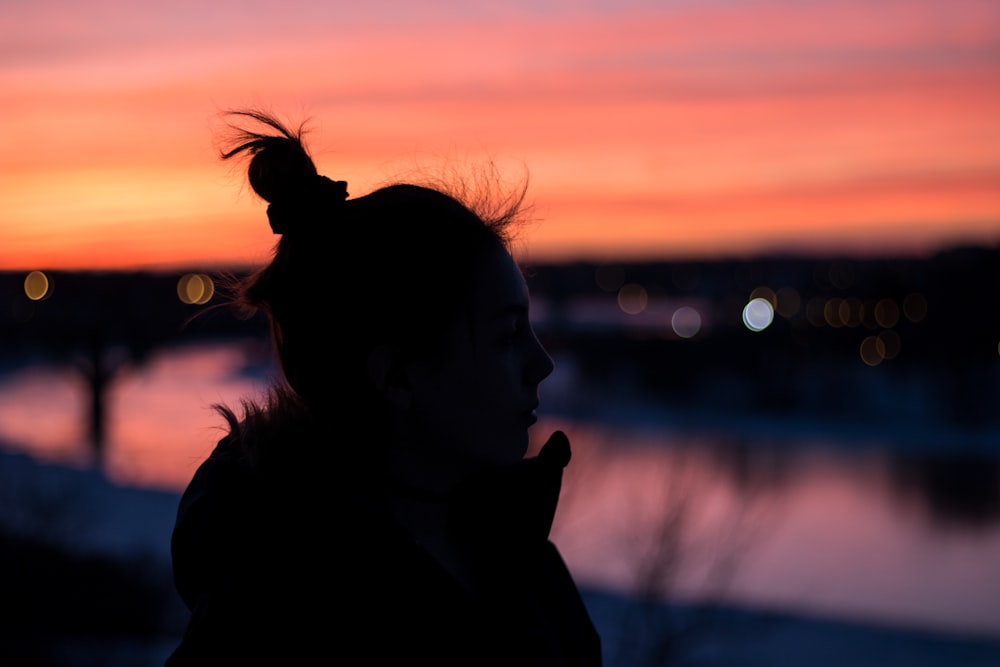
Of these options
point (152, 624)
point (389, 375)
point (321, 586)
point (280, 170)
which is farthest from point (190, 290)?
point (321, 586)

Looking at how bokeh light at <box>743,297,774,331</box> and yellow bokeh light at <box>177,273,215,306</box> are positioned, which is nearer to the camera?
yellow bokeh light at <box>177,273,215,306</box>

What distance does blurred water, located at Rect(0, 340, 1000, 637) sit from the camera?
57.0ft

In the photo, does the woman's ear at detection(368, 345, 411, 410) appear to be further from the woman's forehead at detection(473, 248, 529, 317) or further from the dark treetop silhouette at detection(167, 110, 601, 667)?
the woman's forehead at detection(473, 248, 529, 317)

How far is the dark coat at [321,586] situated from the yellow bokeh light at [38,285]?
138ft

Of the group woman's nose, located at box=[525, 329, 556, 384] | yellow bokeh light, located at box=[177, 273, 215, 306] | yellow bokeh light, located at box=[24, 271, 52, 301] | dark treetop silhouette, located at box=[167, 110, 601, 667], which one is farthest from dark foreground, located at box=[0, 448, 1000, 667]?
yellow bokeh light, located at box=[24, 271, 52, 301]

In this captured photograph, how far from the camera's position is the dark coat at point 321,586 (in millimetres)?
1304

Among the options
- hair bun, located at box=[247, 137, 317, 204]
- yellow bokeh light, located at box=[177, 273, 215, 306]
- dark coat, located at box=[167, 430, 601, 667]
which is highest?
yellow bokeh light, located at box=[177, 273, 215, 306]

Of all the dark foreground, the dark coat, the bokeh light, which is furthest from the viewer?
the bokeh light

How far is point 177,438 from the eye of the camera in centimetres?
3369

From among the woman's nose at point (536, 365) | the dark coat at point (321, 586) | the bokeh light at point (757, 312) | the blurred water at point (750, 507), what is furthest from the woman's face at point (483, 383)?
the bokeh light at point (757, 312)

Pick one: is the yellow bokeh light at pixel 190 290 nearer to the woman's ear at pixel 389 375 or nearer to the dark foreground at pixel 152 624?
the dark foreground at pixel 152 624

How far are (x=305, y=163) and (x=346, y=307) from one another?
0.25 m

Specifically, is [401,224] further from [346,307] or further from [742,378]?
[742,378]

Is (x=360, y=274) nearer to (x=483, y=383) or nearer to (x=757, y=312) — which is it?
(x=483, y=383)
